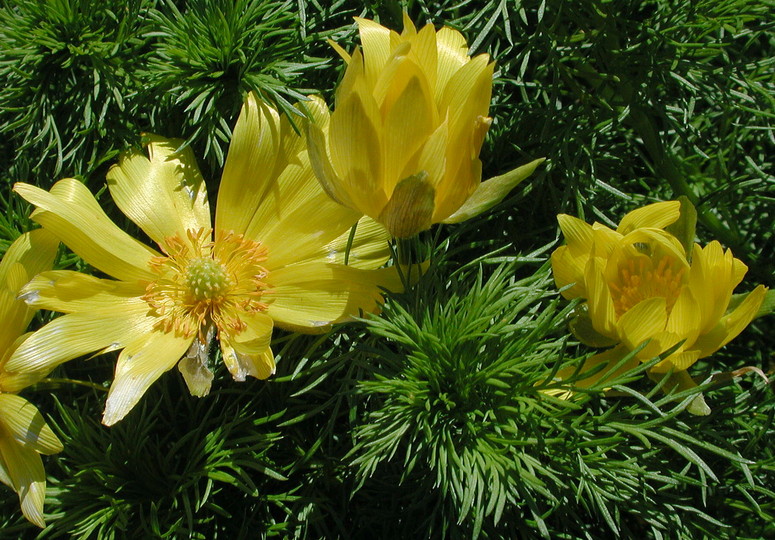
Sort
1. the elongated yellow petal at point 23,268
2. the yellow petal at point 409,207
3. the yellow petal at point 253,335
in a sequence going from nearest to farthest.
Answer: the yellow petal at point 409,207 < the yellow petal at point 253,335 < the elongated yellow petal at point 23,268

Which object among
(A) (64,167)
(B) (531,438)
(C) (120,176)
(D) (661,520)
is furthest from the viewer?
(A) (64,167)

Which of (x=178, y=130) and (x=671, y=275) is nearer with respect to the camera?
(x=671, y=275)

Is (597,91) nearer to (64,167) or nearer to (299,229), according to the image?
(299,229)

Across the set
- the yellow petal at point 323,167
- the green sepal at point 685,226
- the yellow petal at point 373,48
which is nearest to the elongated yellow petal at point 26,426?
the yellow petal at point 323,167

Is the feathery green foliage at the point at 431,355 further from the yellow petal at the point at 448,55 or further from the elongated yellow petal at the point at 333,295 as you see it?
the yellow petal at the point at 448,55

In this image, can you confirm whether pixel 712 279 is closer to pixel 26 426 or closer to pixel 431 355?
pixel 431 355

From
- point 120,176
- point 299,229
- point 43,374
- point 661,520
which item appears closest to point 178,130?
point 120,176
